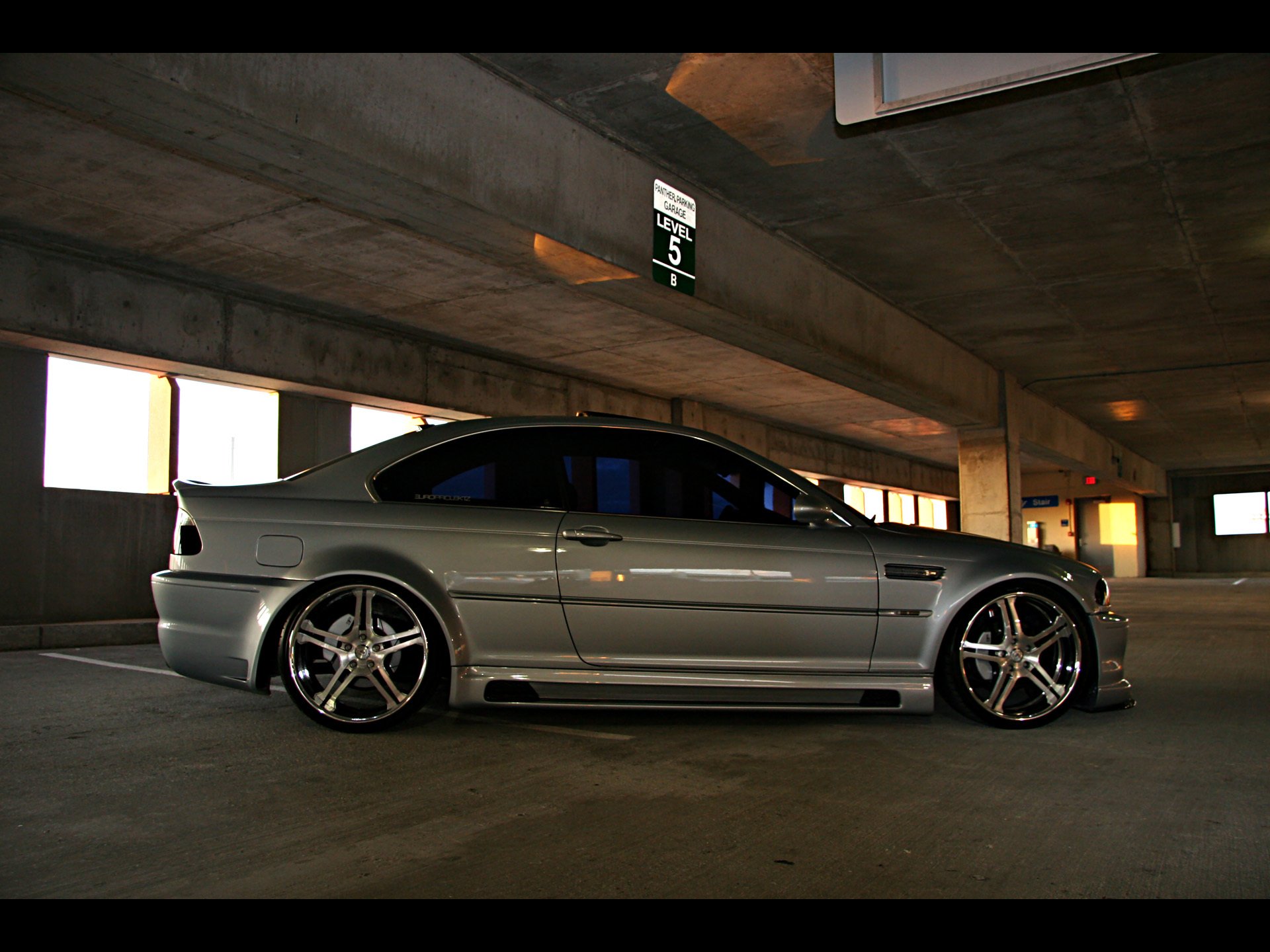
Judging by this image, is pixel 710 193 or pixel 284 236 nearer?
pixel 710 193

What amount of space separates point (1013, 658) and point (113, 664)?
637cm

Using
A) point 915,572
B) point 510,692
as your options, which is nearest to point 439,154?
point 510,692

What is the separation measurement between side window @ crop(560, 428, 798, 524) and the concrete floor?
1.01m

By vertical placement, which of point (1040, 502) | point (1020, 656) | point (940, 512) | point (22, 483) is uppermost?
point (1040, 502)

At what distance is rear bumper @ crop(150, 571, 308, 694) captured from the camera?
4250 mm

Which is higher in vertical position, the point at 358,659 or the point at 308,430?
the point at 308,430

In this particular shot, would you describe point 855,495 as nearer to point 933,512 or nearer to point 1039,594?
point 933,512

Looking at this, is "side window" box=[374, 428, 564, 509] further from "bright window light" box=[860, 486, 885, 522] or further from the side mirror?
"bright window light" box=[860, 486, 885, 522]

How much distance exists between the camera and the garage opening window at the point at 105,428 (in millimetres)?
10266

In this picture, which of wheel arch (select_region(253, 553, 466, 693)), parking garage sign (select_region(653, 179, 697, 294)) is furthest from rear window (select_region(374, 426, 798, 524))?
parking garage sign (select_region(653, 179, 697, 294))

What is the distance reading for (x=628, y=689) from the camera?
4.20m

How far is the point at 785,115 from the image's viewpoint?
273 inches
